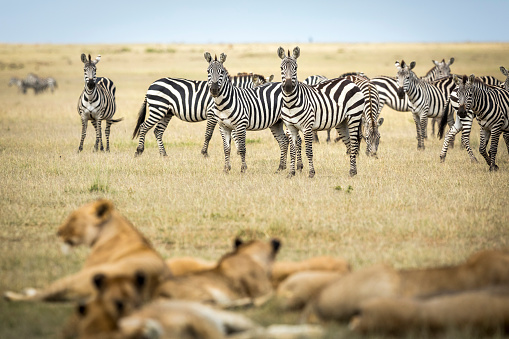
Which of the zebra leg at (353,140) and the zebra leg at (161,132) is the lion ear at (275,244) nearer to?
the zebra leg at (353,140)

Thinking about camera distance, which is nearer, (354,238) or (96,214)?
(96,214)

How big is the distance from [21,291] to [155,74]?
143 ft

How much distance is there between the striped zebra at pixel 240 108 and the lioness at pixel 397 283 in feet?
26.6

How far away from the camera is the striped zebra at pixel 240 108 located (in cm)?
1274

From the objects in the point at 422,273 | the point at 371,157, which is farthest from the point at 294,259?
the point at 371,157

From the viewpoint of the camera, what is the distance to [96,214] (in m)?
5.67

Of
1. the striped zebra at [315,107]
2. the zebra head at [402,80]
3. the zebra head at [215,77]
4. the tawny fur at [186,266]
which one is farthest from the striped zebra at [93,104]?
the tawny fur at [186,266]

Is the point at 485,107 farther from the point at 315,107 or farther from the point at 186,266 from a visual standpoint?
the point at 186,266

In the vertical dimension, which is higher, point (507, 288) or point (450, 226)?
point (507, 288)

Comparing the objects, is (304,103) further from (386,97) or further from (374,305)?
(374,305)

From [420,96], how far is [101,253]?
13127 millimetres

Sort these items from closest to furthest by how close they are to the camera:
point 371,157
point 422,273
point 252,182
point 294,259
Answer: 1. point 422,273
2. point 294,259
3. point 252,182
4. point 371,157

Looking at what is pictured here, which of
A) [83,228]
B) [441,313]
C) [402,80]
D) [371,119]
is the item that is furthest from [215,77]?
[441,313]

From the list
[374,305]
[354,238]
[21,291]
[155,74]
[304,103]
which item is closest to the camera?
[374,305]
